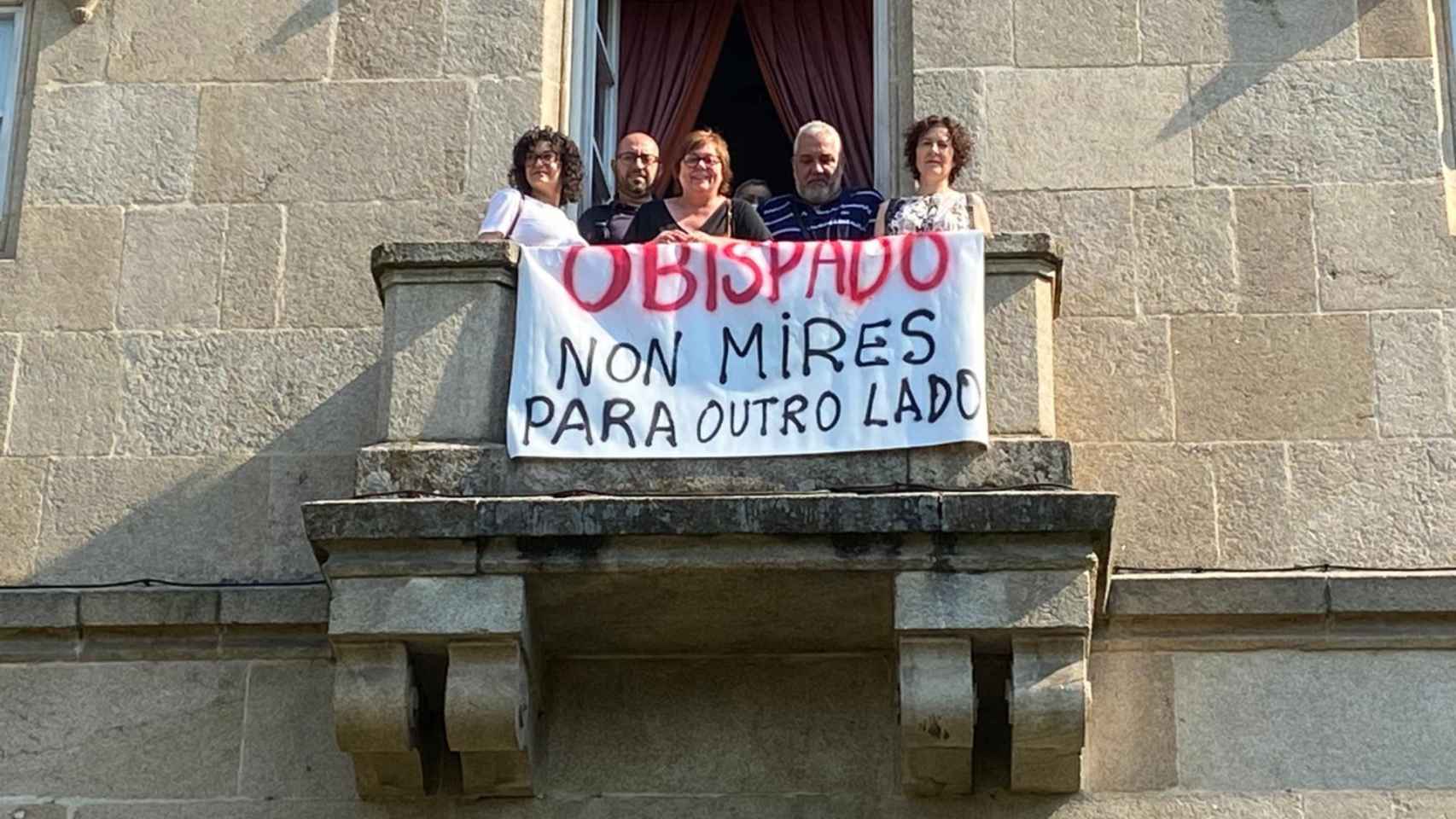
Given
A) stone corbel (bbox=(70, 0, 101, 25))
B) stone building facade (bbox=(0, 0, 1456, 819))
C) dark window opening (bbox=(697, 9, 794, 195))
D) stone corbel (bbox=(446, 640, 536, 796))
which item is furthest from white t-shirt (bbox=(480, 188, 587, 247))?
dark window opening (bbox=(697, 9, 794, 195))

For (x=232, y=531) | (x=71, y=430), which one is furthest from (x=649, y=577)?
(x=71, y=430)

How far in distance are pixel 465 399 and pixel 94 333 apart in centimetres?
212

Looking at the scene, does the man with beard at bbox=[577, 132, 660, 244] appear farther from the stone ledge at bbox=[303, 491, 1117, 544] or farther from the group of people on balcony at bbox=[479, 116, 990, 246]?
the stone ledge at bbox=[303, 491, 1117, 544]

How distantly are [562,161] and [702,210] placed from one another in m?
0.63

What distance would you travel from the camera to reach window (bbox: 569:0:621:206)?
12.7 m

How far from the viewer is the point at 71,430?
11.7 metres

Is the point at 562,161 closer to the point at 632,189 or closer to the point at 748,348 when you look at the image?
the point at 632,189

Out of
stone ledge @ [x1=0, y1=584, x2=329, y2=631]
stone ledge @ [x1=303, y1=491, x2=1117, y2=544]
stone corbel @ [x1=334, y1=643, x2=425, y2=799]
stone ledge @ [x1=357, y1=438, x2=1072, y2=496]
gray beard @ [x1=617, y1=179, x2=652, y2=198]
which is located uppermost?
gray beard @ [x1=617, y1=179, x2=652, y2=198]

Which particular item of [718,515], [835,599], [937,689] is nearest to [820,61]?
[835,599]

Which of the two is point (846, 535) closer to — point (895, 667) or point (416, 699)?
point (895, 667)

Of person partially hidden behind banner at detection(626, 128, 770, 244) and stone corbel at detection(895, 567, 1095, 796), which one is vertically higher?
person partially hidden behind banner at detection(626, 128, 770, 244)

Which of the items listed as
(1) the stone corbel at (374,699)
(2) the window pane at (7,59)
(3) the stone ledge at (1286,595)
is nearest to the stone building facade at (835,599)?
(3) the stone ledge at (1286,595)

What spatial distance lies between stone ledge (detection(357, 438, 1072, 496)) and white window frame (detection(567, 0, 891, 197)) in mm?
2176

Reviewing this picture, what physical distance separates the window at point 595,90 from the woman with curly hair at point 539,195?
0.81 meters
